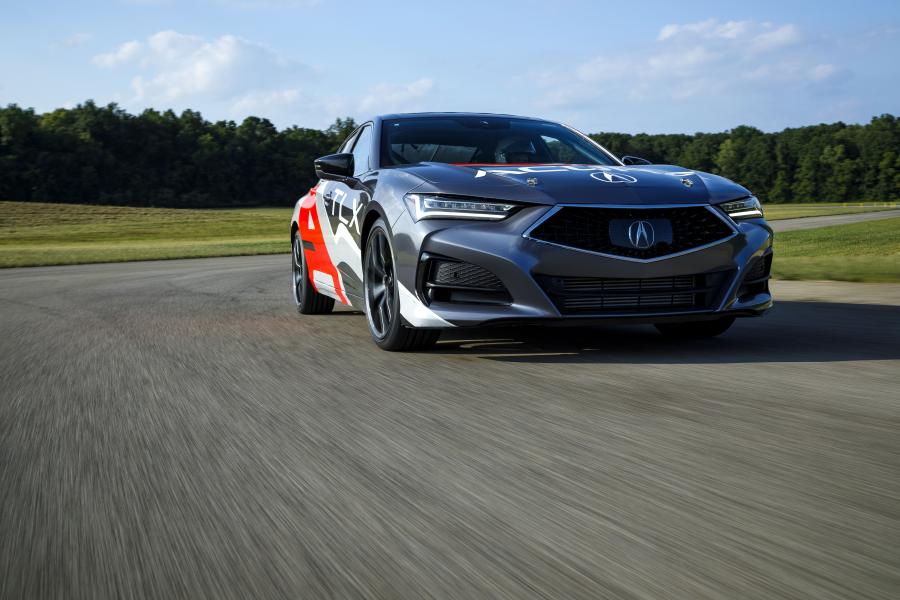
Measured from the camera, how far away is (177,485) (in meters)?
3.12

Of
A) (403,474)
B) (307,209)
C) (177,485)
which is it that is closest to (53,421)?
(177,485)

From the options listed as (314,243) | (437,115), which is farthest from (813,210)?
(437,115)

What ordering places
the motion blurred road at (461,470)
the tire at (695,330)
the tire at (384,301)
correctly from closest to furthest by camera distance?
the motion blurred road at (461,470), the tire at (384,301), the tire at (695,330)

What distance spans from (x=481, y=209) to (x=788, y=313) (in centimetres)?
331

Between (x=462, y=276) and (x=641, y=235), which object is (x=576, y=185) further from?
(x=462, y=276)

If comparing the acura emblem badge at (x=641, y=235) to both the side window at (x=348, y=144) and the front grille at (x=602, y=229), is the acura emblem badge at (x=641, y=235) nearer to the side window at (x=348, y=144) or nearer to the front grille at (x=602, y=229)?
the front grille at (x=602, y=229)

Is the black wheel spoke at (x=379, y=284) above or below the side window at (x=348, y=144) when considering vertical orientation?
below

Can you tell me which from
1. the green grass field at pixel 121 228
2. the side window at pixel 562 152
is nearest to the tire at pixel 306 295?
the side window at pixel 562 152

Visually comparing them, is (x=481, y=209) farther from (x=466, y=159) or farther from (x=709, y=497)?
(x=709, y=497)

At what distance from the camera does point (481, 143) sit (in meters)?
7.04

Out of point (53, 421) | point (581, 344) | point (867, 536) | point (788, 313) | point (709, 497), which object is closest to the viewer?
point (867, 536)

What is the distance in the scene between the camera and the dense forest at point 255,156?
106125mm

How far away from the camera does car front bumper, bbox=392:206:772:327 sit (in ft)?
17.1

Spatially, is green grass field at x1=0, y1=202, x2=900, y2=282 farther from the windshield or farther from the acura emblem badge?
the acura emblem badge
